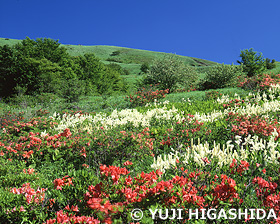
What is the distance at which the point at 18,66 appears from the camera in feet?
82.1

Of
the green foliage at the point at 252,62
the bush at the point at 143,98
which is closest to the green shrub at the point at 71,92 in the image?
the bush at the point at 143,98

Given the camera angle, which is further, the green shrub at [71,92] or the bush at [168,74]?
the bush at [168,74]

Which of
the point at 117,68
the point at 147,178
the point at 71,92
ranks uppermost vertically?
the point at 117,68

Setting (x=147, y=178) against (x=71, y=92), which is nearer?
(x=147, y=178)

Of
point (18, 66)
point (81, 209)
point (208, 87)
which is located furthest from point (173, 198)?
point (18, 66)

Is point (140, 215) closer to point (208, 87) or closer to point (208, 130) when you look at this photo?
point (208, 130)

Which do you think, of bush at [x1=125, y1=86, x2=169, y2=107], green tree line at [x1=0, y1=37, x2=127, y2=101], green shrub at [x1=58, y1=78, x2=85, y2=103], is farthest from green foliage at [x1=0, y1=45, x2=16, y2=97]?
bush at [x1=125, y1=86, x2=169, y2=107]

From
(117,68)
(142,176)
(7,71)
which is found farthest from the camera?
(117,68)

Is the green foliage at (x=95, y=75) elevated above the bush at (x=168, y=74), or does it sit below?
above

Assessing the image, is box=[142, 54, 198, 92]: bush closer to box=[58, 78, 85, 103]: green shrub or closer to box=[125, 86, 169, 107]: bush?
box=[125, 86, 169, 107]: bush

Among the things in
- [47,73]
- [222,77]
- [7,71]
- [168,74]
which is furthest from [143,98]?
[7,71]

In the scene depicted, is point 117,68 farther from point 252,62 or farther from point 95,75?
point 252,62

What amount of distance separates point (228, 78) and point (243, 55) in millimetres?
17463

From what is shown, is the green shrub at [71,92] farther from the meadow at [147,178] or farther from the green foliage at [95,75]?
the green foliage at [95,75]
